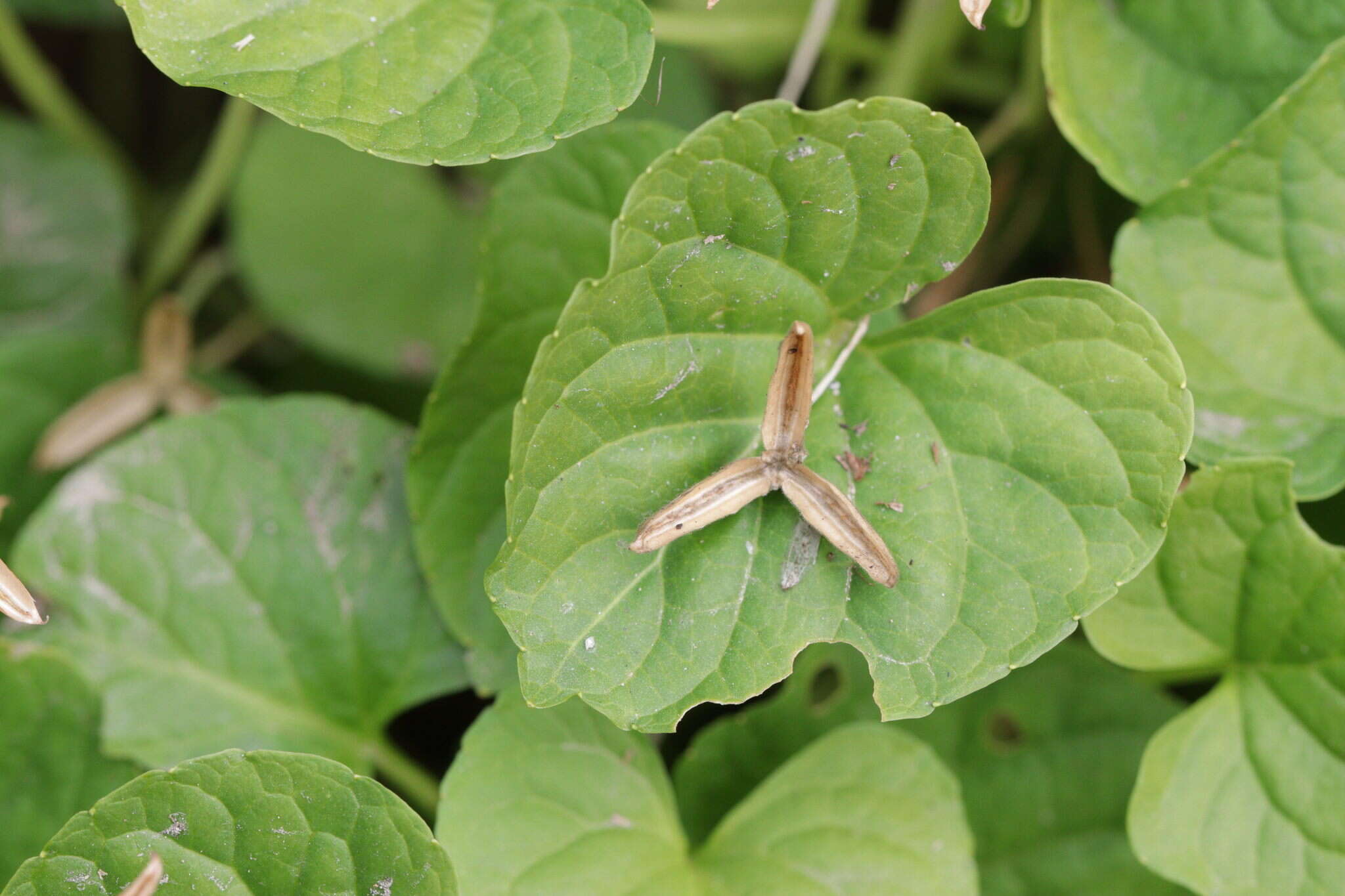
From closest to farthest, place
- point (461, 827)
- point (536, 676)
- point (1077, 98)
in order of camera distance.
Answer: point (536, 676) < point (461, 827) < point (1077, 98)

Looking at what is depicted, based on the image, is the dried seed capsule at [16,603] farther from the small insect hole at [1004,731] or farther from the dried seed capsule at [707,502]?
the small insect hole at [1004,731]

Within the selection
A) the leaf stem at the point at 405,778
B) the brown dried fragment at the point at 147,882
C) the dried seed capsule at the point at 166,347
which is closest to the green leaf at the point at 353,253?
the dried seed capsule at the point at 166,347

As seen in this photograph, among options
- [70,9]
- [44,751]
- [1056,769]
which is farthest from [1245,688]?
[70,9]

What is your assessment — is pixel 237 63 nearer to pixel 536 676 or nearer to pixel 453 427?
pixel 453 427

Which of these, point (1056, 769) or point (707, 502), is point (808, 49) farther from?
point (1056, 769)

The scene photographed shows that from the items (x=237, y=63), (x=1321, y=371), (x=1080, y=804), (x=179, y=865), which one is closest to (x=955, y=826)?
(x=1080, y=804)

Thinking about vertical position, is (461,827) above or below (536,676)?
below

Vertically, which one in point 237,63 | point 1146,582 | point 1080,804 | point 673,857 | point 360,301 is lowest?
point 1080,804
